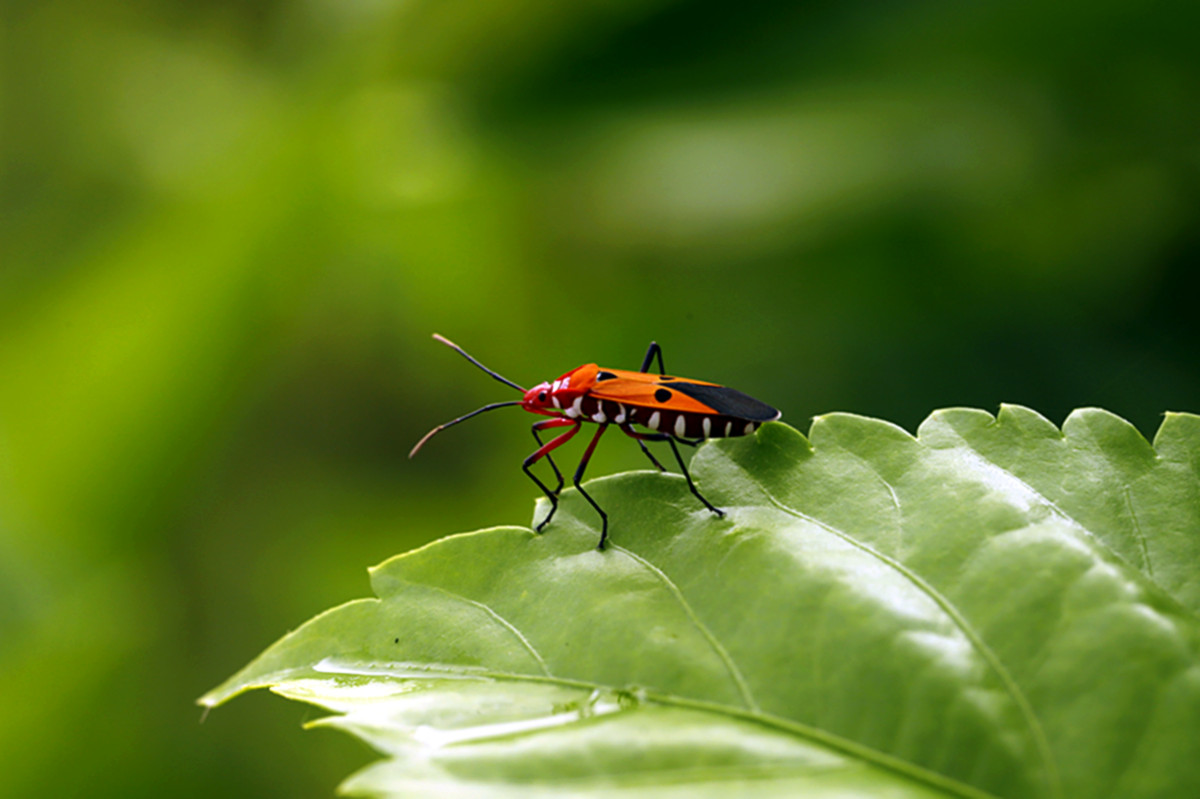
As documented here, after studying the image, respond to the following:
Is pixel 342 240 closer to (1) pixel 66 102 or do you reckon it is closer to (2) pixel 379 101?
(2) pixel 379 101

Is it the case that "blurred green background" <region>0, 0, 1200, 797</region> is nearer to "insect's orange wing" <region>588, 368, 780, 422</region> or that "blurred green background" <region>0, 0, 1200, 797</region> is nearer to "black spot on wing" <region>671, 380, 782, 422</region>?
"insect's orange wing" <region>588, 368, 780, 422</region>

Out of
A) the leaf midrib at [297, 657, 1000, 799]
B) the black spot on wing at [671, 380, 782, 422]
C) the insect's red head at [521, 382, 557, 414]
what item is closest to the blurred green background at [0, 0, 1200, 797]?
the insect's red head at [521, 382, 557, 414]

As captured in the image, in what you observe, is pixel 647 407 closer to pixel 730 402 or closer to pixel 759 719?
pixel 730 402

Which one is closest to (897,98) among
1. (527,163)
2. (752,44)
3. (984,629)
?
(752,44)

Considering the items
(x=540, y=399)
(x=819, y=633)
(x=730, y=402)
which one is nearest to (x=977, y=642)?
(x=819, y=633)

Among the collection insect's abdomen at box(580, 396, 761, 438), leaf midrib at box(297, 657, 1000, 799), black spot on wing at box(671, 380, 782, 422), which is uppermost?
black spot on wing at box(671, 380, 782, 422)
